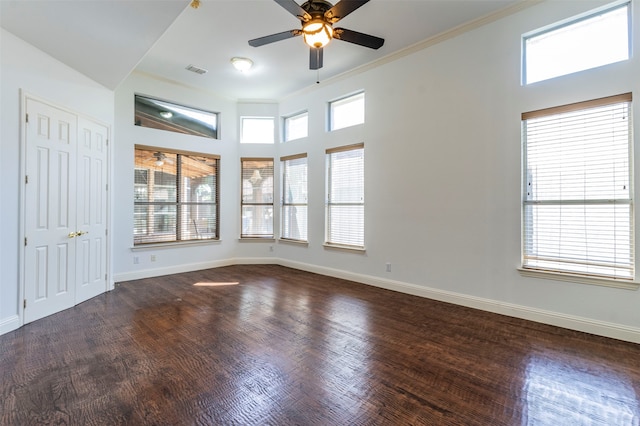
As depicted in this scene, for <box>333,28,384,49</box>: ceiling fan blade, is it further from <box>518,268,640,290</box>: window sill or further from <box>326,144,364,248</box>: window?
<box>518,268,640,290</box>: window sill

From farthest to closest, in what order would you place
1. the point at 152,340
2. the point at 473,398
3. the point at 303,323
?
the point at 303,323, the point at 152,340, the point at 473,398

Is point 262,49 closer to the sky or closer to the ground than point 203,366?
closer to the sky

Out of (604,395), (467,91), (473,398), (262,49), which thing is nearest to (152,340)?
(473,398)

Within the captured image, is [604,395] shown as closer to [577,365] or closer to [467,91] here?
[577,365]

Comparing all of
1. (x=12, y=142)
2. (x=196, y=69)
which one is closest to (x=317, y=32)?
(x=196, y=69)

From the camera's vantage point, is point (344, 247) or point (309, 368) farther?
point (344, 247)

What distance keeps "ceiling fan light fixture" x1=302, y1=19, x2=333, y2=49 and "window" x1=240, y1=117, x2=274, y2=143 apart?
3.61 meters

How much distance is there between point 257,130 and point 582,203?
5669mm

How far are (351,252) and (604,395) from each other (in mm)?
3446

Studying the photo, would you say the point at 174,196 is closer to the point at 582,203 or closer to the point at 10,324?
the point at 10,324

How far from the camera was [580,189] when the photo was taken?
3.04 meters

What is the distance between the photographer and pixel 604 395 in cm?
198

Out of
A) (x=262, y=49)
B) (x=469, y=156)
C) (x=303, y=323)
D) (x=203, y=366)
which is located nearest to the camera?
(x=203, y=366)

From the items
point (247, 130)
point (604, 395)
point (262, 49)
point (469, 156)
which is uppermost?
point (262, 49)
